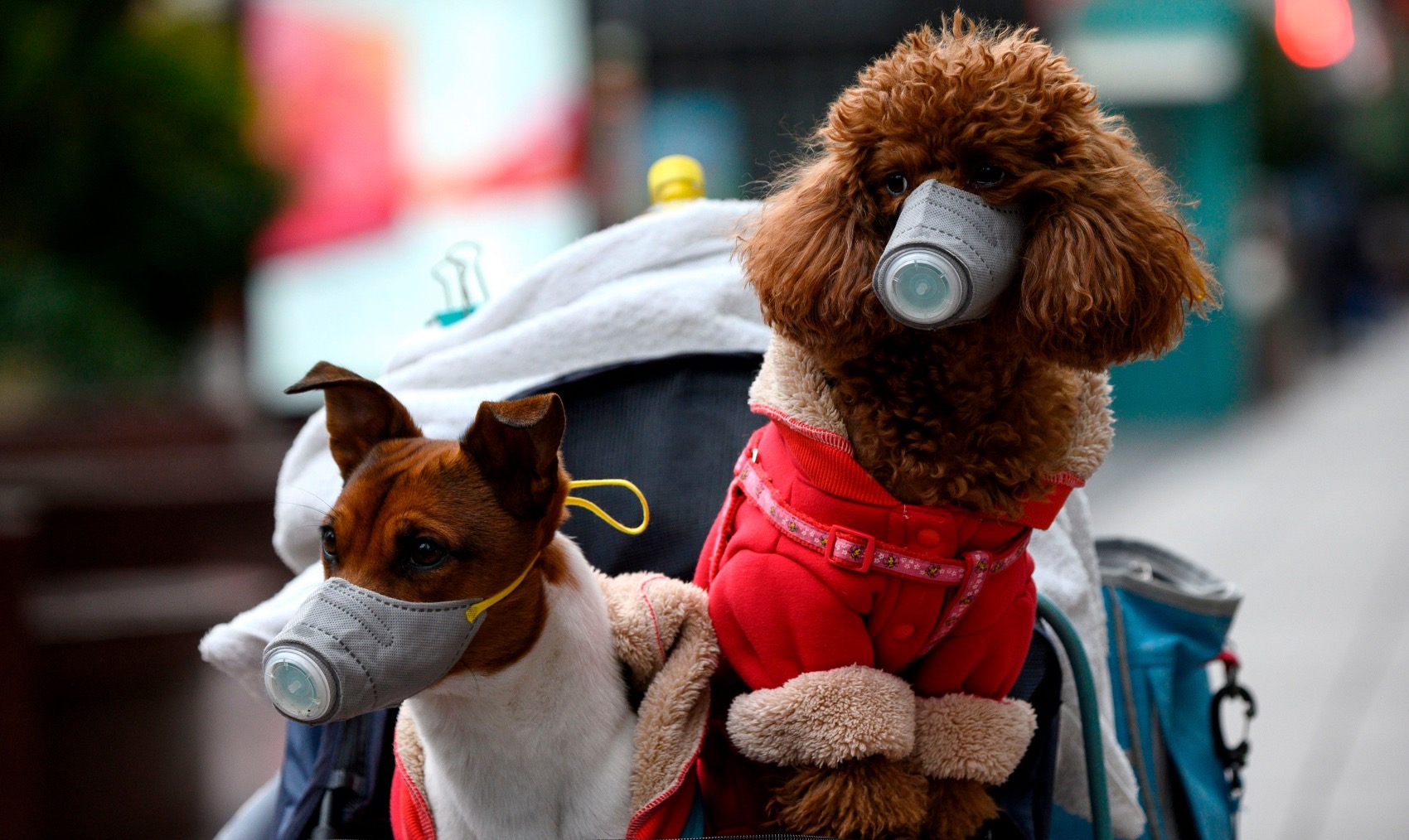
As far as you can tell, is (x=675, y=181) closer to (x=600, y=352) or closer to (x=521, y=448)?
(x=600, y=352)

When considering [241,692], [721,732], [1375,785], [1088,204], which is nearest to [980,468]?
[1088,204]

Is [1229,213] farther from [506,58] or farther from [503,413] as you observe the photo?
[503,413]

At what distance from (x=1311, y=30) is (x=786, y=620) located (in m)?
16.9

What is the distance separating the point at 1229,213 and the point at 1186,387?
1.56 meters

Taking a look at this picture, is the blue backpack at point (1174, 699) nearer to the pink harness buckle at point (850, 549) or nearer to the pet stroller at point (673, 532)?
the pet stroller at point (673, 532)

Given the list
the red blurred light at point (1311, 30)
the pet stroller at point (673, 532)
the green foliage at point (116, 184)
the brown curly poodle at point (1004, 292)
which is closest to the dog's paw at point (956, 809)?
the brown curly poodle at point (1004, 292)

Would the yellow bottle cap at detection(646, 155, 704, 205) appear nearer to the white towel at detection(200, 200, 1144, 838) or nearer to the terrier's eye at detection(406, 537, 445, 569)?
the white towel at detection(200, 200, 1144, 838)

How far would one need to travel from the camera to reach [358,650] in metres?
1.41

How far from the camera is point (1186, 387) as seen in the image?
11688 millimetres

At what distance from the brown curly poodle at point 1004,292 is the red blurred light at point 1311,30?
51.0 ft

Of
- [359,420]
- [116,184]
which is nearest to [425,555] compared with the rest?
[359,420]

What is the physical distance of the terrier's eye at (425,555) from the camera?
5.00 ft

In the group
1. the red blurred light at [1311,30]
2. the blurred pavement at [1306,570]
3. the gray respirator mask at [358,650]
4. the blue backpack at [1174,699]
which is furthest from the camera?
the red blurred light at [1311,30]

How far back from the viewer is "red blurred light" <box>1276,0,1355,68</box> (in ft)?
51.1
